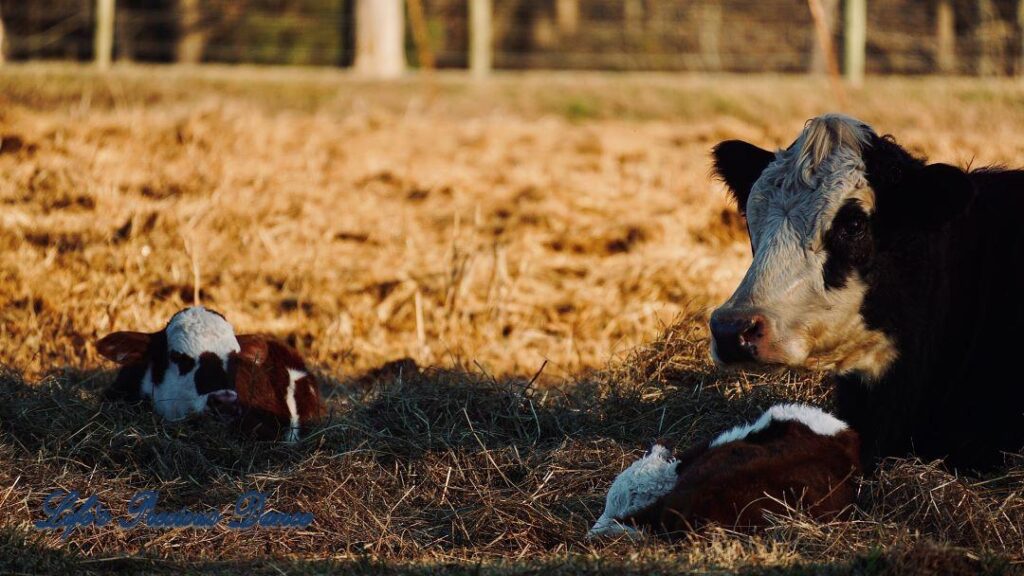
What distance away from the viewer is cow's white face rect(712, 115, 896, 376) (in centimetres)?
494

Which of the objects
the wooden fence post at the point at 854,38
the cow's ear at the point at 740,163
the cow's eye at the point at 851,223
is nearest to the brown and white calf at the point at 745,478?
the cow's eye at the point at 851,223

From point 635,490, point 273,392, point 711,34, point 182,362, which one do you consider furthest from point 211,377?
point 711,34

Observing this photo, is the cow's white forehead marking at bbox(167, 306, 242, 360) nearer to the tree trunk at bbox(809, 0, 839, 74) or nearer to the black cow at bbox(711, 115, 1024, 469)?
the black cow at bbox(711, 115, 1024, 469)

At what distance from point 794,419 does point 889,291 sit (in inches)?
26.2

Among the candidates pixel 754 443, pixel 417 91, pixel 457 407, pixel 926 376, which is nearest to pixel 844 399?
pixel 926 376

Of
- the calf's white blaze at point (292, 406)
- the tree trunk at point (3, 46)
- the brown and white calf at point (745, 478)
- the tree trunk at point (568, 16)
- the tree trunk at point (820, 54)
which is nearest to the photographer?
the brown and white calf at point (745, 478)

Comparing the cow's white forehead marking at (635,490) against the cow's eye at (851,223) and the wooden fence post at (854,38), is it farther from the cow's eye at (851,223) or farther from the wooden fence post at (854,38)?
the wooden fence post at (854,38)

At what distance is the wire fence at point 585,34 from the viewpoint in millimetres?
18328

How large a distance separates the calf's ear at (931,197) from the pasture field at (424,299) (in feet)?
3.22

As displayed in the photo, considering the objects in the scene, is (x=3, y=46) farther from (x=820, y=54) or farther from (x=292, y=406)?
(x=292, y=406)

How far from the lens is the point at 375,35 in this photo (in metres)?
Result: 16.5

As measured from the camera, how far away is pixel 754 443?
16.0 feet

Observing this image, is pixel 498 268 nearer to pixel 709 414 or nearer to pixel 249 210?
pixel 249 210

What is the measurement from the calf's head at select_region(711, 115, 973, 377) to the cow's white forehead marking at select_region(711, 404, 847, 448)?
0.18 metres
